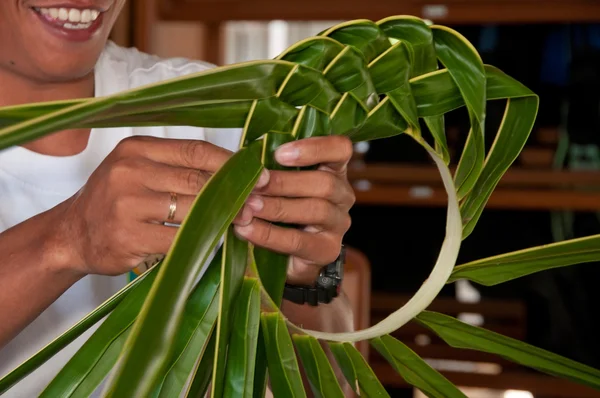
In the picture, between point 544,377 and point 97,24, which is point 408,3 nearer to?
point 544,377

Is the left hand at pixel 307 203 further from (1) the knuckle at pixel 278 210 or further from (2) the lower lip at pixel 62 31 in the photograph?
(2) the lower lip at pixel 62 31

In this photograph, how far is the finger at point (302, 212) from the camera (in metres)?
0.51

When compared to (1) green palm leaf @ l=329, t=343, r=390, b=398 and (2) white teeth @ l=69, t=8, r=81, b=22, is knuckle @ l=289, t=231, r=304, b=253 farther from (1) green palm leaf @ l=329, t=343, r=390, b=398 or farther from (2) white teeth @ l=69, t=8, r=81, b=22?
(2) white teeth @ l=69, t=8, r=81, b=22

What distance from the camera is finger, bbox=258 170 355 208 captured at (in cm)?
52

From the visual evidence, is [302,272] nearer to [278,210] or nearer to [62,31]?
[278,210]

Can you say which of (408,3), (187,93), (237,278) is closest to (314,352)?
(237,278)

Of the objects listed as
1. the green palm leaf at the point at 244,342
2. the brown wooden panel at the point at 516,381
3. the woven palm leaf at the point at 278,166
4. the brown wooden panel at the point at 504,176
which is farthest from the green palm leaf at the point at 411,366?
the brown wooden panel at the point at 516,381

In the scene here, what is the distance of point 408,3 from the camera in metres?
2.24

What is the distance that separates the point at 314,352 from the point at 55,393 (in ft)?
0.47

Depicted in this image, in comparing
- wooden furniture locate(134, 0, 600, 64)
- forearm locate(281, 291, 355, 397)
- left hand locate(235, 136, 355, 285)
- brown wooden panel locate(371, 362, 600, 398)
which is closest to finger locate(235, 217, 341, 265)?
left hand locate(235, 136, 355, 285)

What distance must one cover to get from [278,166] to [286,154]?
0.02m

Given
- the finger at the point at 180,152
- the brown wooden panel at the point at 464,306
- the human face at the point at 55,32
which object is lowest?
the brown wooden panel at the point at 464,306

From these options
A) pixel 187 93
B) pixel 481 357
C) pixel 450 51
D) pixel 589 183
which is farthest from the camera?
pixel 481 357

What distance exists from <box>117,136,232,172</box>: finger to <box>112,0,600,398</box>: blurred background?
70.2 inches
